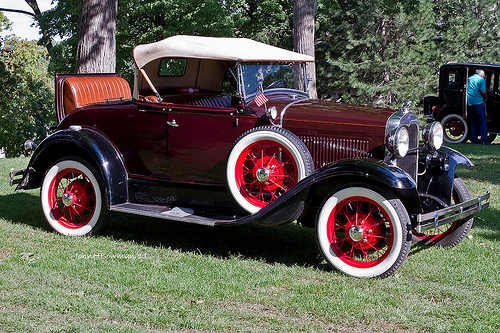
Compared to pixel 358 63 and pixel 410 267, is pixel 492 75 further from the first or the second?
pixel 410 267

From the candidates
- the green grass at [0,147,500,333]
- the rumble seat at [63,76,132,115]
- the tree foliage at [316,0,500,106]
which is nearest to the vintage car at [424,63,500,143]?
the tree foliage at [316,0,500,106]

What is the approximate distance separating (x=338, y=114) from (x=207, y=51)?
1.37 metres

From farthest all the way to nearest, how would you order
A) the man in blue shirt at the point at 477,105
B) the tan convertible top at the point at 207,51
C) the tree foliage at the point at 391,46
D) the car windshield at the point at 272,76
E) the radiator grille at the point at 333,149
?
the tree foliage at the point at 391,46 → the man in blue shirt at the point at 477,105 → the car windshield at the point at 272,76 → the tan convertible top at the point at 207,51 → the radiator grille at the point at 333,149

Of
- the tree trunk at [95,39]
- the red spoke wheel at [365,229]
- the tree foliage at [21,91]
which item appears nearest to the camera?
the red spoke wheel at [365,229]

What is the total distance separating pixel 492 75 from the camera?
537 inches

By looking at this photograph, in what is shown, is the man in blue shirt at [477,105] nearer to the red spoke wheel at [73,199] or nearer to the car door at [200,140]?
the car door at [200,140]

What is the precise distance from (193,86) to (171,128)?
3.16ft

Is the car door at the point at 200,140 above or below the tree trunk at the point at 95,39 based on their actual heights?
below

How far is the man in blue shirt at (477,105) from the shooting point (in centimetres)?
1314

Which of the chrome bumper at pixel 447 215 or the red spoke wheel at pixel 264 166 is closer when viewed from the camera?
the chrome bumper at pixel 447 215

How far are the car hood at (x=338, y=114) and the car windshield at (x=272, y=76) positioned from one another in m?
0.47

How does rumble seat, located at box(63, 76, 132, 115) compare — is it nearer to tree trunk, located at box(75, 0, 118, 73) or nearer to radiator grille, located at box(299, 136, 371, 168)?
tree trunk, located at box(75, 0, 118, 73)

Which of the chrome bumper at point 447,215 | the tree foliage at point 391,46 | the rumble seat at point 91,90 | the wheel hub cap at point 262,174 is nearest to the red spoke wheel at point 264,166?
the wheel hub cap at point 262,174

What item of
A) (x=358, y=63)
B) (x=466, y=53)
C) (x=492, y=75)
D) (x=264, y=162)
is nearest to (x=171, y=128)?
(x=264, y=162)
